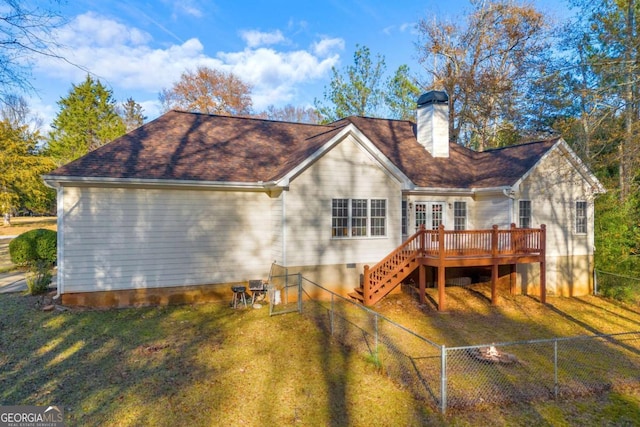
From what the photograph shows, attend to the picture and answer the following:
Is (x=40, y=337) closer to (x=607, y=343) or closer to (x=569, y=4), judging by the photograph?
(x=607, y=343)

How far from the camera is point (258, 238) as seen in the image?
13.1 metres

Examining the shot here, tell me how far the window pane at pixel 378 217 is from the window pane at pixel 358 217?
32 cm

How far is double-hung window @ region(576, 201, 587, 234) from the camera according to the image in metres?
17.1

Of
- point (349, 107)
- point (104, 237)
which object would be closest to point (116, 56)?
point (104, 237)

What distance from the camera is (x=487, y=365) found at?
8375 millimetres

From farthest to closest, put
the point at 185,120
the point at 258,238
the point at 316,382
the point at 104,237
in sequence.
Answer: the point at 185,120 → the point at 258,238 → the point at 104,237 → the point at 316,382

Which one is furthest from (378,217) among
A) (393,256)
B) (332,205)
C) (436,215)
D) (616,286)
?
(616,286)

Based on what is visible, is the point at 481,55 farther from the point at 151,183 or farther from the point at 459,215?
the point at 151,183

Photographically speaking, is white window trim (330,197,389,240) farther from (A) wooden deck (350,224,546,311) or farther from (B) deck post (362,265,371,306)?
(B) deck post (362,265,371,306)

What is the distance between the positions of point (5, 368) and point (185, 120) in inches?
421

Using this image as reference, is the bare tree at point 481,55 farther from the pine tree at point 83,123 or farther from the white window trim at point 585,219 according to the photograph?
the pine tree at point 83,123

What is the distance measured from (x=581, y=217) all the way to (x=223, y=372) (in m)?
16.9

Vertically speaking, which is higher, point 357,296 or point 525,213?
point 525,213

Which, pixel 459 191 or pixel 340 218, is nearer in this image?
pixel 340 218
